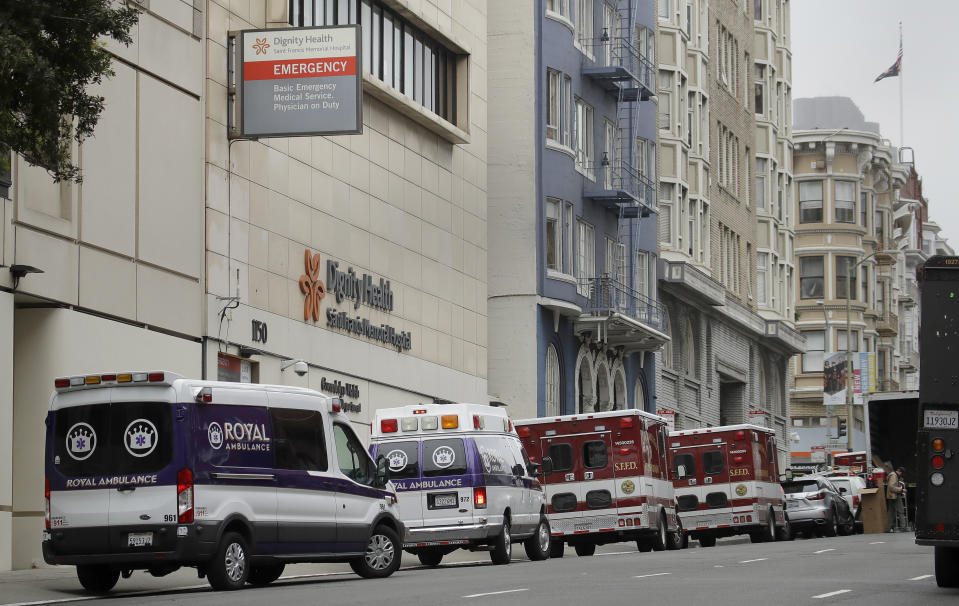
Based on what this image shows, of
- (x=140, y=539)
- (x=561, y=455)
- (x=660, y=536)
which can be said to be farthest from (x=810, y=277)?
(x=140, y=539)

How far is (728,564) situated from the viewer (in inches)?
931

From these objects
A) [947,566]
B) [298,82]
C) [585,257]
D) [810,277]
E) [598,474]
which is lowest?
[947,566]

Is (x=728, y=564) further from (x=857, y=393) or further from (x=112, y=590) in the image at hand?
(x=857, y=393)

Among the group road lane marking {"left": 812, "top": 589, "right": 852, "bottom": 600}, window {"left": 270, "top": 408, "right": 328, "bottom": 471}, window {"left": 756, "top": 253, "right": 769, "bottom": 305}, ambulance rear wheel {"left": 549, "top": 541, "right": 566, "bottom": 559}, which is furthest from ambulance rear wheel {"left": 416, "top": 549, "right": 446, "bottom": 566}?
window {"left": 756, "top": 253, "right": 769, "bottom": 305}

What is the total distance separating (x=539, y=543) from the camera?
1086 inches

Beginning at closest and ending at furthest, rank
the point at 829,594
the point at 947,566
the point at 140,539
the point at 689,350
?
the point at 829,594 < the point at 947,566 < the point at 140,539 < the point at 689,350

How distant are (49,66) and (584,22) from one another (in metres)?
34.4

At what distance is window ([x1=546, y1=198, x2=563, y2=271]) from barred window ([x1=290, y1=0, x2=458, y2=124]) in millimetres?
6041

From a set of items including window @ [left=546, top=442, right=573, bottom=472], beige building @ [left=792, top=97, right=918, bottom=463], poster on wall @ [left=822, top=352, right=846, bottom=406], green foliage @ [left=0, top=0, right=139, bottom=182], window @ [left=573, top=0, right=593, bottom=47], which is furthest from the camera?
beige building @ [left=792, top=97, right=918, bottom=463]

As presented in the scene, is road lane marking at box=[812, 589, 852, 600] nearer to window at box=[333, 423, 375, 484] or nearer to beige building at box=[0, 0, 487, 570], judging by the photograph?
window at box=[333, 423, 375, 484]

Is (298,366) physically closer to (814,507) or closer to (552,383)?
(552,383)

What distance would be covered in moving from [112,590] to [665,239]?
3888 centimetres

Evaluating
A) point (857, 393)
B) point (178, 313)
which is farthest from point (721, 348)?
point (178, 313)

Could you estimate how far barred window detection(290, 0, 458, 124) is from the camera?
3378 cm
